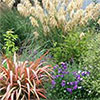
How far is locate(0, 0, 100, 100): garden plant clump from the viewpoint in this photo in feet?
14.9

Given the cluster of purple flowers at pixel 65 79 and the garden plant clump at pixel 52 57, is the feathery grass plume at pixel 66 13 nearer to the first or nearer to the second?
the garden plant clump at pixel 52 57

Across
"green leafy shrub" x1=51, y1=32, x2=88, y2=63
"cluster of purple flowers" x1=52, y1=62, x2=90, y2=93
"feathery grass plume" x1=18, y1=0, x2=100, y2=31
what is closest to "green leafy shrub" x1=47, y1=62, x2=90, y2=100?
"cluster of purple flowers" x1=52, y1=62, x2=90, y2=93

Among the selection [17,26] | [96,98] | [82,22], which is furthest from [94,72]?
[17,26]

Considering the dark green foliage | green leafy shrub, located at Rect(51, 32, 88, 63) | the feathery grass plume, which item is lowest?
the dark green foliage

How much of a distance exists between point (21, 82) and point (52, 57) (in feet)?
5.04

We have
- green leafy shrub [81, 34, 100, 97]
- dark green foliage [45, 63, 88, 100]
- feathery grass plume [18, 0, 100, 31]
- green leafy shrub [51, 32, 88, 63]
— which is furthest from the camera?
feathery grass plume [18, 0, 100, 31]

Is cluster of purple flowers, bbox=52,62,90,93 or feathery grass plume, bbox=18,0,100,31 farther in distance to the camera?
feathery grass plume, bbox=18,0,100,31

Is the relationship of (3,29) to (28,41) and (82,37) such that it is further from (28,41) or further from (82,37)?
(82,37)

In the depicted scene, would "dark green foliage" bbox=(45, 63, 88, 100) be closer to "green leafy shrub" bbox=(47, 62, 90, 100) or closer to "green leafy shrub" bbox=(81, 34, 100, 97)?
"green leafy shrub" bbox=(47, 62, 90, 100)

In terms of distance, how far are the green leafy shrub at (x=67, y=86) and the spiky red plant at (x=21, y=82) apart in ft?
0.56

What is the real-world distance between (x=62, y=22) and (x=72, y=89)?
234cm

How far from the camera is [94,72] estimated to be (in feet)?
15.3

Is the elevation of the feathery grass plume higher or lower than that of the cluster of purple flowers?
higher

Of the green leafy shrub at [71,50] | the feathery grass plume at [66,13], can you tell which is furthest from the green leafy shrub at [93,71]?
the feathery grass plume at [66,13]
